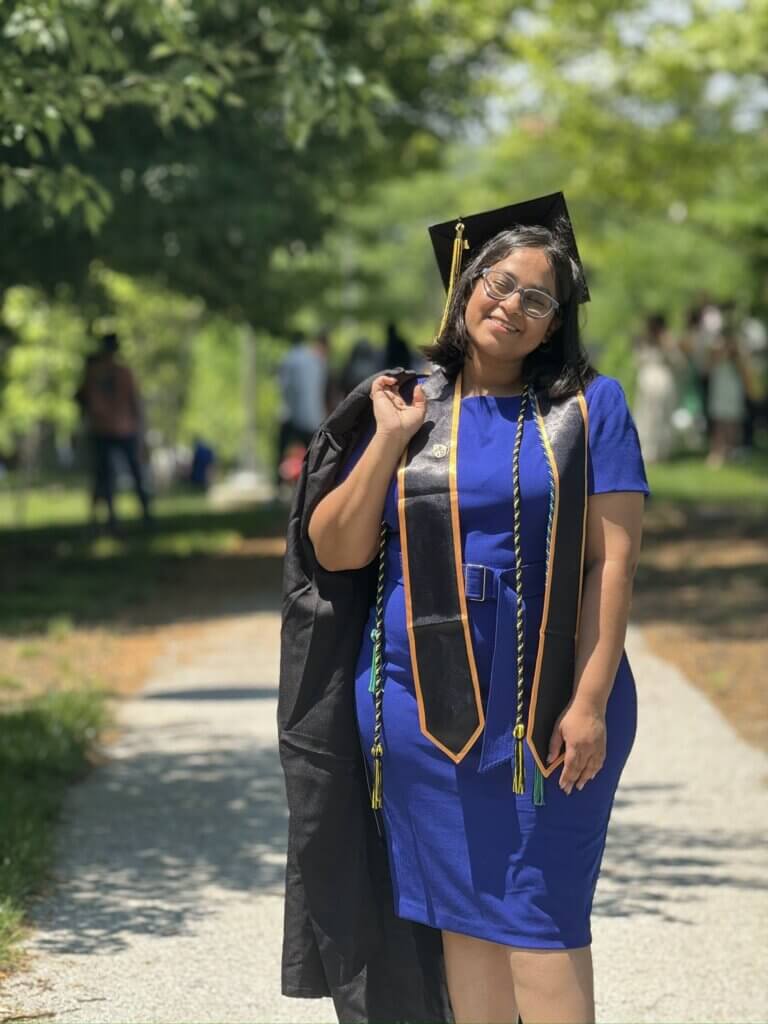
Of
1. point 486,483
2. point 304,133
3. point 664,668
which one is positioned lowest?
point 664,668

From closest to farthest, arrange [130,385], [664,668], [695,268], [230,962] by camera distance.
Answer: [230,962], [664,668], [130,385], [695,268]

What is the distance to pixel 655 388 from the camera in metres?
23.2

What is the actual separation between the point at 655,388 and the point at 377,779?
2006 cm

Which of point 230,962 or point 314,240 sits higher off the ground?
point 314,240

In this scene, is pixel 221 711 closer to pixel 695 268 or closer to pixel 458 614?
pixel 458 614

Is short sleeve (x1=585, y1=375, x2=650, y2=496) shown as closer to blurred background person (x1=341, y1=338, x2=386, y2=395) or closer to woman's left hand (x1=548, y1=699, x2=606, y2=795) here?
woman's left hand (x1=548, y1=699, x2=606, y2=795)

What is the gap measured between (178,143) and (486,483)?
8.89 meters

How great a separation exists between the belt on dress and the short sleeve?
20cm

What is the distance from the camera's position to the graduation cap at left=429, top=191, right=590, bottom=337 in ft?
11.8

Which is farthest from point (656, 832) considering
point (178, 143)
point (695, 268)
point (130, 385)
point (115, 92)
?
point (695, 268)

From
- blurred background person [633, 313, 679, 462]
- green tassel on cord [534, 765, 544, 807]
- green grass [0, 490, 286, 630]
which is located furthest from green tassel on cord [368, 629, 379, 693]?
blurred background person [633, 313, 679, 462]

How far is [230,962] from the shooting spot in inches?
198

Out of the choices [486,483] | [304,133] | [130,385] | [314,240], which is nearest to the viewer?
[486,483]

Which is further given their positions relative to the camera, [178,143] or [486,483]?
[178,143]
